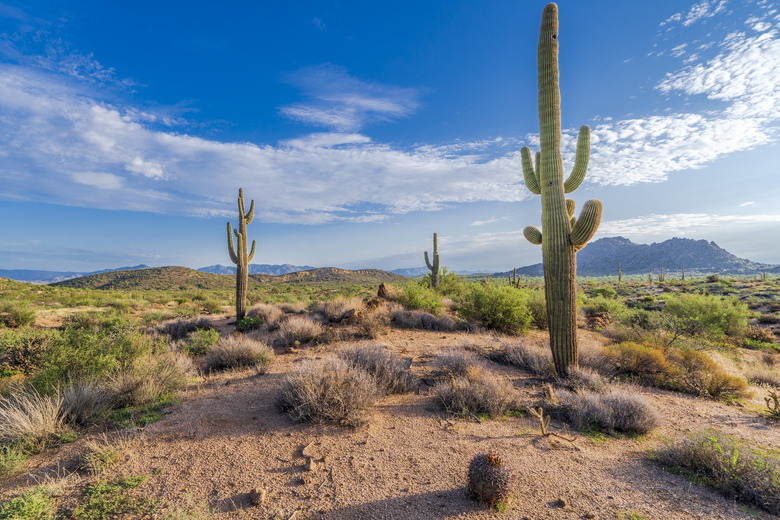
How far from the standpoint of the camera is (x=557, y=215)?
6.50 m

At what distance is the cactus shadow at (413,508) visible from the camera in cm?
296

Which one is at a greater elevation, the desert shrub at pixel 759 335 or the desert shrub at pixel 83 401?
the desert shrub at pixel 83 401

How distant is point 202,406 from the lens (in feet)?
17.2

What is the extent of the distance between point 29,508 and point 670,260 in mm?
168023

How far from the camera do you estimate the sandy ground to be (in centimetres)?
307

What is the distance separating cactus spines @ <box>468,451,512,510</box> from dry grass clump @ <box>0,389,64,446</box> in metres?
5.33

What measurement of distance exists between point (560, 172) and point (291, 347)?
8.29 meters

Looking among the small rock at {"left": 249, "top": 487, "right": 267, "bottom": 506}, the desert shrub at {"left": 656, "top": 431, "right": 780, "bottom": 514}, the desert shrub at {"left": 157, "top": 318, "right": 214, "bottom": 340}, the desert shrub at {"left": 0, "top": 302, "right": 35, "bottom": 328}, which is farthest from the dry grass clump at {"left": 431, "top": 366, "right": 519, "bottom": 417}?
the desert shrub at {"left": 0, "top": 302, "right": 35, "bottom": 328}

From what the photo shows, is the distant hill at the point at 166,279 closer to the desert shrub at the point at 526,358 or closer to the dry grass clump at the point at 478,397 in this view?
the desert shrub at the point at 526,358

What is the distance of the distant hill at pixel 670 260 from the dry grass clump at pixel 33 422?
102272 mm

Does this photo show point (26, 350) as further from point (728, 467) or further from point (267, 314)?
point (728, 467)

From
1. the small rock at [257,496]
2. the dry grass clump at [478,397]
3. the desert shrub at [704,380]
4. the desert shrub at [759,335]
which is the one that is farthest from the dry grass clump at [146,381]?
the desert shrub at [759,335]

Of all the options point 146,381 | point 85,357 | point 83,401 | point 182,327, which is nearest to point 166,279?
point 182,327

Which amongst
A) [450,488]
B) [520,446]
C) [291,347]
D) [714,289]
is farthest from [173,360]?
[714,289]
